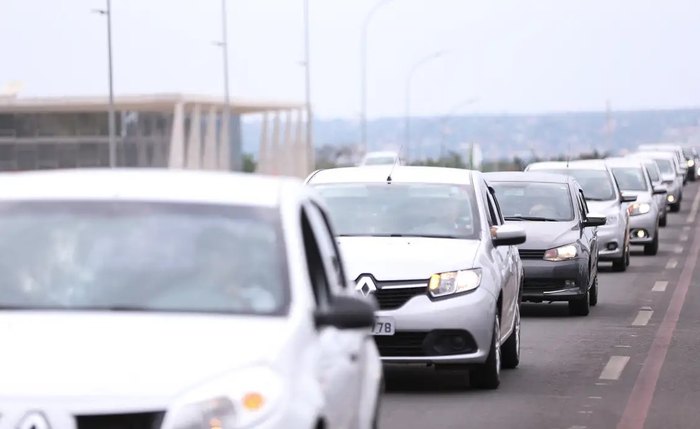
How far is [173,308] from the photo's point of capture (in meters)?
6.04

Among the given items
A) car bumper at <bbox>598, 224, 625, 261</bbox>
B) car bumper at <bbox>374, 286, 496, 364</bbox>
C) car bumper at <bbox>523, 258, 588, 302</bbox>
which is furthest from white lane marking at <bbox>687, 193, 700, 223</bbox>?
Result: car bumper at <bbox>374, 286, 496, 364</bbox>

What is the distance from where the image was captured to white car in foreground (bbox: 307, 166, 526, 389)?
11766 millimetres

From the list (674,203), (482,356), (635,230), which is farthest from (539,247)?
(674,203)

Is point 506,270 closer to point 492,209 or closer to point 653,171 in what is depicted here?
point 492,209

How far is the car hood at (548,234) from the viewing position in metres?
18.8

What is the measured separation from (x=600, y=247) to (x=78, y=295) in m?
20.2

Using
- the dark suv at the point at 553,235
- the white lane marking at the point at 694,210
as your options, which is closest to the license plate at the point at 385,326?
the dark suv at the point at 553,235

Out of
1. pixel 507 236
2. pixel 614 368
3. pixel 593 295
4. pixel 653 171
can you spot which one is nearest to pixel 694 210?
pixel 653 171

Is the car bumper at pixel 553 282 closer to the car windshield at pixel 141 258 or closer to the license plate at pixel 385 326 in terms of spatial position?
the license plate at pixel 385 326

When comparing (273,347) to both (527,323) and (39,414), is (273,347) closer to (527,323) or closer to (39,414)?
(39,414)

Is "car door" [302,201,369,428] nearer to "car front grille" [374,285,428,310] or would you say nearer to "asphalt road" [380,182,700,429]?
"asphalt road" [380,182,700,429]

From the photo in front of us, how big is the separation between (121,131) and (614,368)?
8172 centimetres

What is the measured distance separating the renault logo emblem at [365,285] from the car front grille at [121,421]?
651 centimetres

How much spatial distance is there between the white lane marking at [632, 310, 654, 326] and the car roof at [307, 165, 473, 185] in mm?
4557
